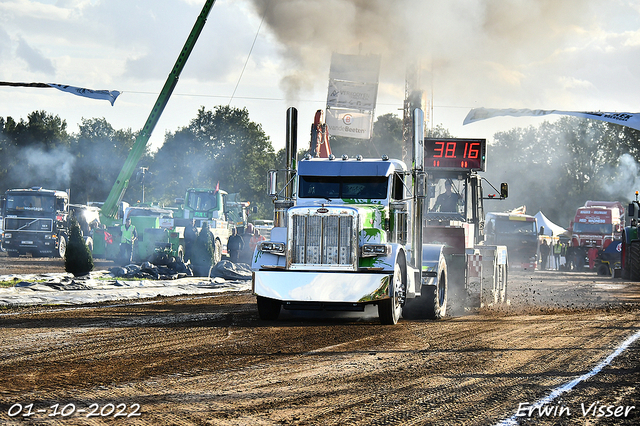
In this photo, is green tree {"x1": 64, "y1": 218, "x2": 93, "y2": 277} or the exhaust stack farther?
green tree {"x1": 64, "y1": 218, "x2": 93, "y2": 277}

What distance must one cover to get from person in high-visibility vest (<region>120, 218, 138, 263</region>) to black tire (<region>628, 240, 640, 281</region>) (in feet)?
66.0

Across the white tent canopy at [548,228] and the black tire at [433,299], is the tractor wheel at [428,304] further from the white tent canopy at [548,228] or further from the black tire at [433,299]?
the white tent canopy at [548,228]

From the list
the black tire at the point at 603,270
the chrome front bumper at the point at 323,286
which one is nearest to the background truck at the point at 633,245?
the black tire at the point at 603,270

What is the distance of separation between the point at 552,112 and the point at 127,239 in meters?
19.1

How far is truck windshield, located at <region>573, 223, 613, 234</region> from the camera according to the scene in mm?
42156

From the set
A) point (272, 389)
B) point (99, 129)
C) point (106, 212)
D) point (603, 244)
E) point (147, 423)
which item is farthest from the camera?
point (99, 129)

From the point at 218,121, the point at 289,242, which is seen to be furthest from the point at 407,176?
the point at 218,121

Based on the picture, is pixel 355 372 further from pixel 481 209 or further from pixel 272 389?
pixel 481 209

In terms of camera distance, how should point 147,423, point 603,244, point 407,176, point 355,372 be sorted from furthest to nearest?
point 603,244, point 407,176, point 355,372, point 147,423

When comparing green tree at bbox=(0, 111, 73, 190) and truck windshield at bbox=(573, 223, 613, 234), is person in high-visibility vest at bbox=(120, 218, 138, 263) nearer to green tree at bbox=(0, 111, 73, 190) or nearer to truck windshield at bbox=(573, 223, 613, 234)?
truck windshield at bbox=(573, 223, 613, 234)

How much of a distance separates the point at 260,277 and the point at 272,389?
17.7 ft

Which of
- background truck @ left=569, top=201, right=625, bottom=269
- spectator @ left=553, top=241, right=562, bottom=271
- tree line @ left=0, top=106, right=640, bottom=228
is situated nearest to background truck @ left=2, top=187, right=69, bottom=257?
background truck @ left=569, top=201, right=625, bottom=269

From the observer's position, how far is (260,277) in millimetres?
12164

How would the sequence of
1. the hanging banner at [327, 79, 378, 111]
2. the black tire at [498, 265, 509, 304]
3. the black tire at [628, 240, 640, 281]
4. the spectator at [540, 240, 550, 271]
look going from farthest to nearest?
the spectator at [540, 240, 550, 271], the hanging banner at [327, 79, 378, 111], the black tire at [628, 240, 640, 281], the black tire at [498, 265, 509, 304]
